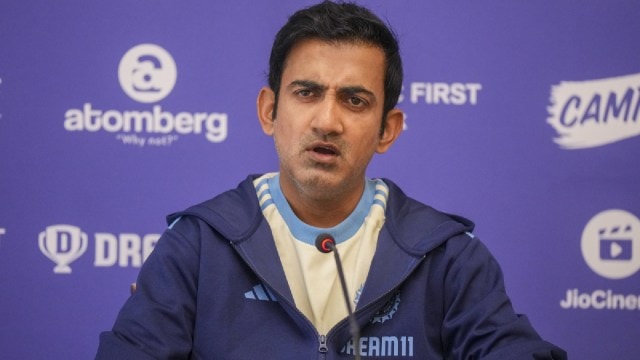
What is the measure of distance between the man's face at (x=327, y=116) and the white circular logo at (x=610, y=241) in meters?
1.03

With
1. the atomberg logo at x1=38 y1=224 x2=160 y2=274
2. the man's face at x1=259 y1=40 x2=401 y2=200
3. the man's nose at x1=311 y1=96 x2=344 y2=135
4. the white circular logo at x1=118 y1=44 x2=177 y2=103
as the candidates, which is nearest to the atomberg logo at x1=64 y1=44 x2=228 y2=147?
the white circular logo at x1=118 y1=44 x2=177 y2=103

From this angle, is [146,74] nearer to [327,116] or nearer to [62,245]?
[62,245]

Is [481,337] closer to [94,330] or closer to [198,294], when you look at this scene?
[198,294]

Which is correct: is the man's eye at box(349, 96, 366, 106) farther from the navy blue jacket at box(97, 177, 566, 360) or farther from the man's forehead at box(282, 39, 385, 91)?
the navy blue jacket at box(97, 177, 566, 360)

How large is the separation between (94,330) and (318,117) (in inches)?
44.5

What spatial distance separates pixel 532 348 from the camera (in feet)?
5.20

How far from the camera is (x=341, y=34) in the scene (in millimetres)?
1808

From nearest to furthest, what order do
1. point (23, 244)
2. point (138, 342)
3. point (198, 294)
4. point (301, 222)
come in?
1. point (138, 342)
2. point (198, 294)
3. point (301, 222)
4. point (23, 244)

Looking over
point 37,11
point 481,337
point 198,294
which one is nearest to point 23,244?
point 37,11

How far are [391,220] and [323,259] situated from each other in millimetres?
157

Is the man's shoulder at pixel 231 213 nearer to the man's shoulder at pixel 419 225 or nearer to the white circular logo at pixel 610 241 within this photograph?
the man's shoulder at pixel 419 225

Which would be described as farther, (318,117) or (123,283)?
(123,283)

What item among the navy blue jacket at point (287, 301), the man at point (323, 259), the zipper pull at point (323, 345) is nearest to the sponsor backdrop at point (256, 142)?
the man at point (323, 259)

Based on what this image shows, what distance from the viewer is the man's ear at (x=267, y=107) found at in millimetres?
1935
